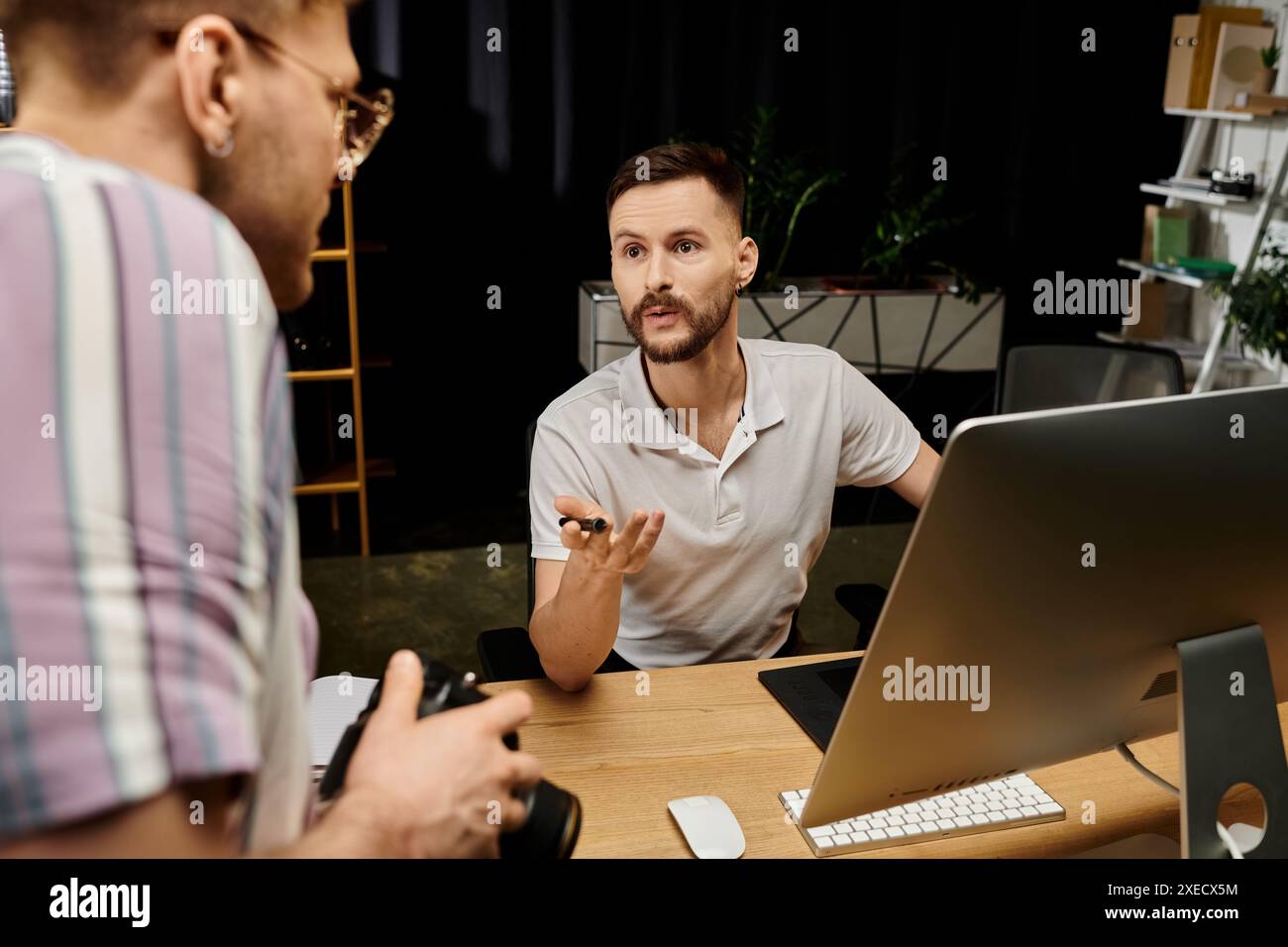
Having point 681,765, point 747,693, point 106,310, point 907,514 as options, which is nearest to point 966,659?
point 681,765

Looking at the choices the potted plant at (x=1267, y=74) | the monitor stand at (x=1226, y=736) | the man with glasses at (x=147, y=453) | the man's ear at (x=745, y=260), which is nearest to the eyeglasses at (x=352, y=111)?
the man with glasses at (x=147, y=453)

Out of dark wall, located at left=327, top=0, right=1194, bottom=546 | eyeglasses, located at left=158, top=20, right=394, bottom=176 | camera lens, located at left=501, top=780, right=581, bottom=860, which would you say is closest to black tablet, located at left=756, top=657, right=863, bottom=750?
camera lens, located at left=501, top=780, right=581, bottom=860

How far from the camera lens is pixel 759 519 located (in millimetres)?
1742

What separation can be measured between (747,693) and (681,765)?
7.9 inches

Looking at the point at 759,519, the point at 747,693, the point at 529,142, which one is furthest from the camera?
the point at 529,142

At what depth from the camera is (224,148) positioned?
61cm

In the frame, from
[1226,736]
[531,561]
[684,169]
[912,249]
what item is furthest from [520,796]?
[912,249]

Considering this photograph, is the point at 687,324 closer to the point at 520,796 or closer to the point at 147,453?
the point at 520,796

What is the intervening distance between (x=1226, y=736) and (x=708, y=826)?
48 cm

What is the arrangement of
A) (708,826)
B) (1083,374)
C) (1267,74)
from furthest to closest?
(1267,74), (1083,374), (708,826)

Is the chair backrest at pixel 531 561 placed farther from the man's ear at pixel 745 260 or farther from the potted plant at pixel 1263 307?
the potted plant at pixel 1263 307

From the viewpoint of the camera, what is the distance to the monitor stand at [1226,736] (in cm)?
94
